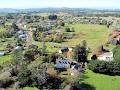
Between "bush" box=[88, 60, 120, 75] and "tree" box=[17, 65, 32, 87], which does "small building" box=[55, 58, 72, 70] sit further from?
"tree" box=[17, 65, 32, 87]

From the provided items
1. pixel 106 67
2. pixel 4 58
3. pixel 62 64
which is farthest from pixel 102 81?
pixel 4 58

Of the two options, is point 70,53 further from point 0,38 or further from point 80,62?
point 0,38

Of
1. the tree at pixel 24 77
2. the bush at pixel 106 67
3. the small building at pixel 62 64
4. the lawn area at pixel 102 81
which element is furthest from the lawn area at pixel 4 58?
the bush at pixel 106 67

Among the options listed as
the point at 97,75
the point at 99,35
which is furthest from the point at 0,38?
the point at 97,75

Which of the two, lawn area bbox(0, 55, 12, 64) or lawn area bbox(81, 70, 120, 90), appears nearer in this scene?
lawn area bbox(81, 70, 120, 90)

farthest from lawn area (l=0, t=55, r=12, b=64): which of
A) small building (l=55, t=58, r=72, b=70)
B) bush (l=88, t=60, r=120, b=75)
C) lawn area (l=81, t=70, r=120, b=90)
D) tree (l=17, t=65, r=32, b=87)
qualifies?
bush (l=88, t=60, r=120, b=75)

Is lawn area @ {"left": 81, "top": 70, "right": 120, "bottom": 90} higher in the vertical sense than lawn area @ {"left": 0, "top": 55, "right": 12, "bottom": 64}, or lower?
higher
